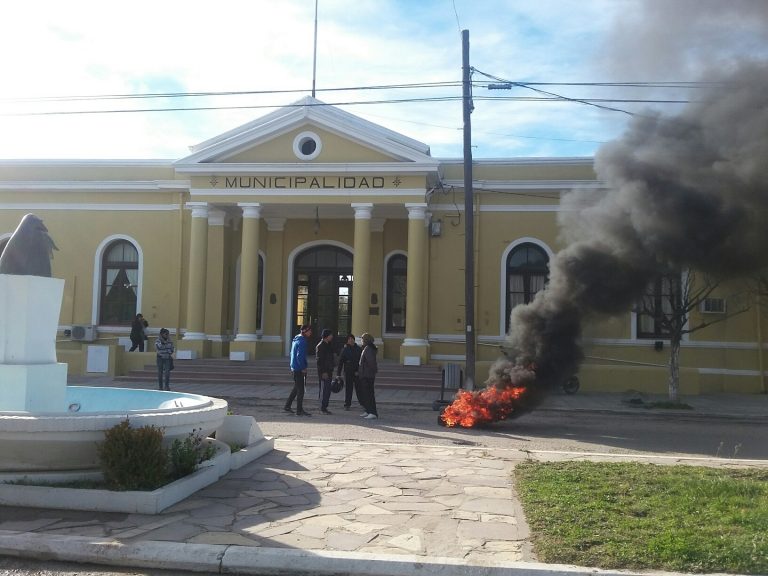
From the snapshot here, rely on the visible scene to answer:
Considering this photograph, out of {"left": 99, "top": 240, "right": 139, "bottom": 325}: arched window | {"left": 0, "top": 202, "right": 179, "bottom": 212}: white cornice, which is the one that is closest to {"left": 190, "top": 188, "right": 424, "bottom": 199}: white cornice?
{"left": 0, "top": 202, "right": 179, "bottom": 212}: white cornice

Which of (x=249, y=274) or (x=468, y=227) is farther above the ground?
(x=468, y=227)

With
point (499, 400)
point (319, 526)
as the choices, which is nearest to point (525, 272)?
point (499, 400)

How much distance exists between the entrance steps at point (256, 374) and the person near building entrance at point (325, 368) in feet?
13.3

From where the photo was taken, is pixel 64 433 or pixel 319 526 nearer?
pixel 319 526

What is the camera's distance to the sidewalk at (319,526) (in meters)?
4.73

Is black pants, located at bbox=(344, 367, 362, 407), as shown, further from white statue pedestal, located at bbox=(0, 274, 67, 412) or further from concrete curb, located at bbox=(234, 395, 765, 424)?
white statue pedestal, located at bbox=(0, 274, 67, 412)

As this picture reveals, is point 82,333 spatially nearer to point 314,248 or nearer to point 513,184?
point 314,248

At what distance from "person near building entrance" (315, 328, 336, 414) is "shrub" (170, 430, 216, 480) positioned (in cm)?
672

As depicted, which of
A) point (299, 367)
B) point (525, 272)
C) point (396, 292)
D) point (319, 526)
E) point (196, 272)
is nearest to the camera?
point (319, 526)

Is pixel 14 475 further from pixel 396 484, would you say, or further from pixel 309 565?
pixel 396 484

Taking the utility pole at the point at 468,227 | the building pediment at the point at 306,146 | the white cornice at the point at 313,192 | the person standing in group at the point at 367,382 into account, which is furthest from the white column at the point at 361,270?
the person standing in group at the point at 367,382

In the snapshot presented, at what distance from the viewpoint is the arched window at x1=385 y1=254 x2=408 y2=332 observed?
828 inches

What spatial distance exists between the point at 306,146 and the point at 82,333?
8.84m

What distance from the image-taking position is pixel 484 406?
11.8 m
